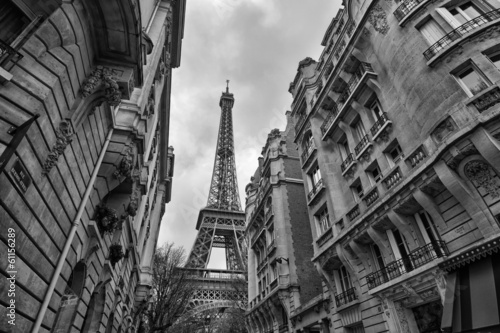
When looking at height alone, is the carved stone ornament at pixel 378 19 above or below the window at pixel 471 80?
above

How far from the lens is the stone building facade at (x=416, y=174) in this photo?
7.78 m

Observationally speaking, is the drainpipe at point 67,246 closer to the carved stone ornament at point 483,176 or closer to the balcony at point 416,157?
the balcony at point 416,157

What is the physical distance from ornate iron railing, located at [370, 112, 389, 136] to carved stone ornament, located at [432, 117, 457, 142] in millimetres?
3359

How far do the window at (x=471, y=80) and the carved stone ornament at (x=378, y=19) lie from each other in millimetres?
4916

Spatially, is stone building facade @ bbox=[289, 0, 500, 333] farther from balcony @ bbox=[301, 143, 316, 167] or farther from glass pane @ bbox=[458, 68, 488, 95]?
balcony @ bbox=[301, 143, 316, 167]

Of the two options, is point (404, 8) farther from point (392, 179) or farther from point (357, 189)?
point (357, 189)

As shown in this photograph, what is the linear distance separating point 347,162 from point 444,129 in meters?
6.80

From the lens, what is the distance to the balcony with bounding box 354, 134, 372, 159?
1386 centimetres

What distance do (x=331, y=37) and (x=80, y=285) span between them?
23.1 m

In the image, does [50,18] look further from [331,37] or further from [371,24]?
[331,37]

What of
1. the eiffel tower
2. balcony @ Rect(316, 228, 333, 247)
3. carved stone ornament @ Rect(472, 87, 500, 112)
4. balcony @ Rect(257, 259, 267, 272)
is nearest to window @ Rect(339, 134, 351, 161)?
balcony @ Rect(316, 228, 333, 247)

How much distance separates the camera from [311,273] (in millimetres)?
21719

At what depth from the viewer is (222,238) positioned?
72.2 meters

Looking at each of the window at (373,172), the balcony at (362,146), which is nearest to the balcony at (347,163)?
the balcony at (362,146)
